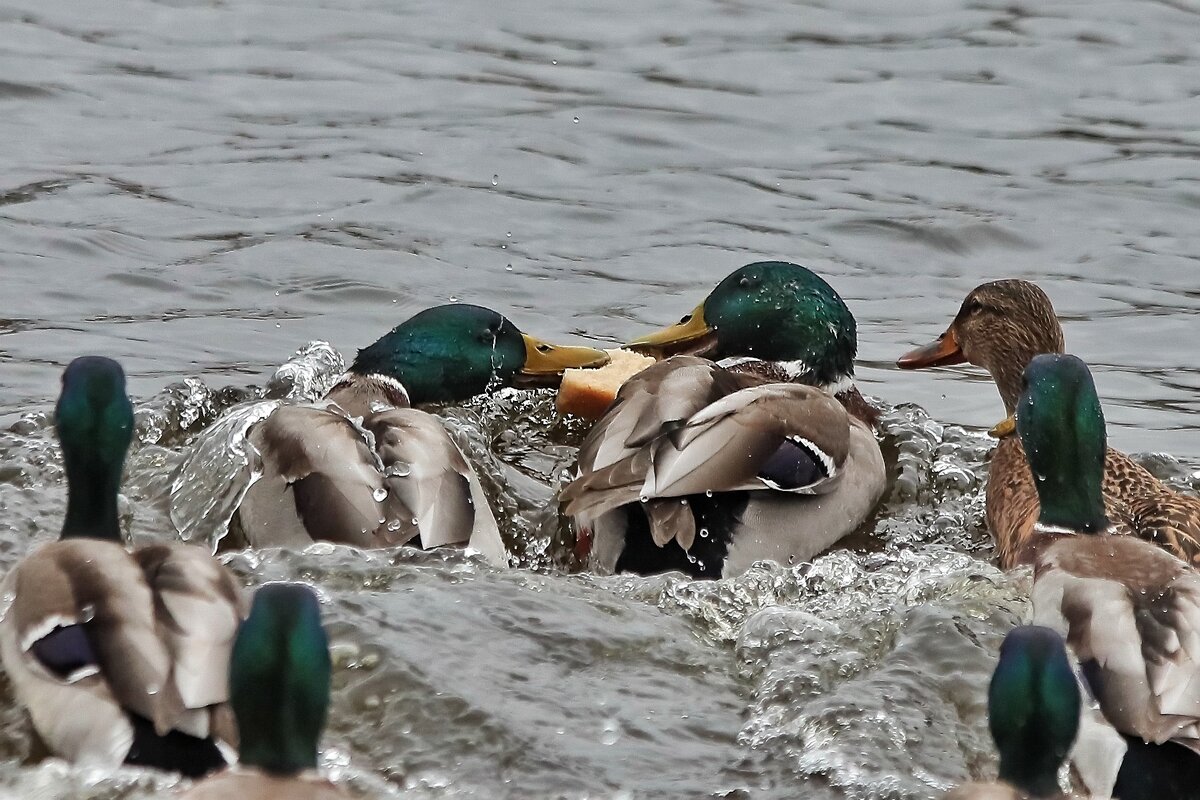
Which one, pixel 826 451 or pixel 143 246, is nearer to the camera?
pixel 826 451

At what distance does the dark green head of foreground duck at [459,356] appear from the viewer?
24.9 feet

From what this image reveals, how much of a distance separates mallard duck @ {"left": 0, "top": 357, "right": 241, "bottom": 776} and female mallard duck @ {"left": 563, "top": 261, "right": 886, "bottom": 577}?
1.75m

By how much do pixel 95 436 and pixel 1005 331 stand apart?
3.74 meters

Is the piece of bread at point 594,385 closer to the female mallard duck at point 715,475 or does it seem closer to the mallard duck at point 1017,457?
the female mallard duck at point 715,475

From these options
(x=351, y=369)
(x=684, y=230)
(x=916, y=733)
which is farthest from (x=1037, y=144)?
(x=916, y=733)

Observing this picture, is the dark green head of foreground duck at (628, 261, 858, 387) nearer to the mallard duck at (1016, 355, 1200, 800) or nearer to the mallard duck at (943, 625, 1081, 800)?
the mallard duck at (1016, 355, 1200, 800)

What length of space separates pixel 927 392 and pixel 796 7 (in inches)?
226

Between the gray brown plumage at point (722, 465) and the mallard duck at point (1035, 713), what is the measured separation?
2.06 metres

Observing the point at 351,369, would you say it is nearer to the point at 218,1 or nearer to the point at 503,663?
the point at 503,663

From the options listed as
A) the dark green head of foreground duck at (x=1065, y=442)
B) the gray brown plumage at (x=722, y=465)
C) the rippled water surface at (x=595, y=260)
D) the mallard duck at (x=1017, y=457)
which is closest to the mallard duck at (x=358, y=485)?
the rippled water surface at (x=595, y=260)

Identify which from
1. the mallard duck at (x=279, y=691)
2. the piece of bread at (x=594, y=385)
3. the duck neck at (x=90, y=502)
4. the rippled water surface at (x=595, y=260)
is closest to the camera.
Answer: the mallard duck at (x=279, y=691)

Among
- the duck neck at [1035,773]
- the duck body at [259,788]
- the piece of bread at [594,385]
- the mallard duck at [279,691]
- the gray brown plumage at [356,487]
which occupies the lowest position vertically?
the piece of bread at [594,385]

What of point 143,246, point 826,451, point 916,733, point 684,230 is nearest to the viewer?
point 916,733

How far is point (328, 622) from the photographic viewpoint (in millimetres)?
4980
